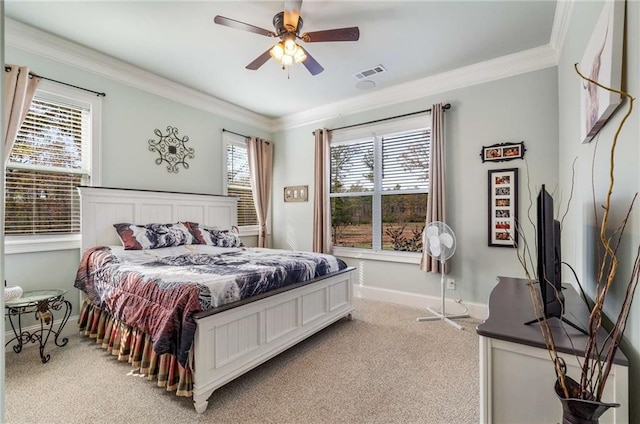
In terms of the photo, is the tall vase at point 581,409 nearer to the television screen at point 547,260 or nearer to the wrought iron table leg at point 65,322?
the television screen at point 547,260

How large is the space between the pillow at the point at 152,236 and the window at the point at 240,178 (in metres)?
1.37

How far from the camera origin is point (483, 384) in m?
1.21

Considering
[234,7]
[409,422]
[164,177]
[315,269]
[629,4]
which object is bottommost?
[409,422]

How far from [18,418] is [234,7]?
3.14 meters

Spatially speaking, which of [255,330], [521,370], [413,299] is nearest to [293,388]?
[255,330]

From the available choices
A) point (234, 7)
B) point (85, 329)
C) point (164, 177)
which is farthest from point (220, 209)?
point (234, 7)

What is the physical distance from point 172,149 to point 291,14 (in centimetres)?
244

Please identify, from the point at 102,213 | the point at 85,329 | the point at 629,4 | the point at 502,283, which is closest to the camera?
the point at 629,4

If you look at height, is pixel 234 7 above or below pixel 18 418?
above

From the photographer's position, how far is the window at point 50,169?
8.69 feet

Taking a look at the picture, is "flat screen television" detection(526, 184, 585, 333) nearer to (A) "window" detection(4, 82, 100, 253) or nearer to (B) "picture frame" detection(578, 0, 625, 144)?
(B) "picture frame" detection(578, 0, 625, 144)

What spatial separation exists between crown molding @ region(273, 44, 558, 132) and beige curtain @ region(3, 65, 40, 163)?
3.20 m

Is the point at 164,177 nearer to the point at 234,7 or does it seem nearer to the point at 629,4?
the point at 234,7

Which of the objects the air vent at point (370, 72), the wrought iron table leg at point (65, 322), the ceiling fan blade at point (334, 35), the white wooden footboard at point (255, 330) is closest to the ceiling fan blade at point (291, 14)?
the ceiling fan blade at point (334, 35)
